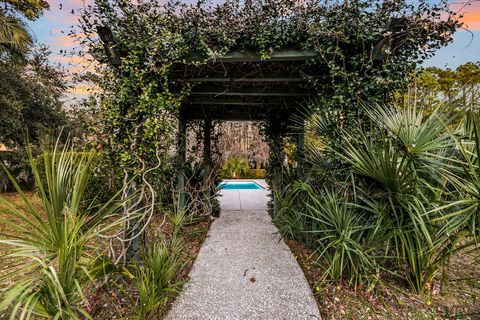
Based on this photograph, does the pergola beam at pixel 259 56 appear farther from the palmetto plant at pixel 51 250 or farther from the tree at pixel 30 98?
the tree at pixel 30 98

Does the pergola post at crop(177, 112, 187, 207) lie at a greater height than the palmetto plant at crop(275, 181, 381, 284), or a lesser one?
greater

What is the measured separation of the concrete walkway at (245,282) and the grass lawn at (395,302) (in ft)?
0.77

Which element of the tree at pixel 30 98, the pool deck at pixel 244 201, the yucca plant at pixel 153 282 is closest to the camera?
the yucca plant at pixel 153 282

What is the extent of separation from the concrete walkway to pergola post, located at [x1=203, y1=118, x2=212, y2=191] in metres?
1.49

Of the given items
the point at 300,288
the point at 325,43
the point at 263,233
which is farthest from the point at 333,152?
the point at 263,233

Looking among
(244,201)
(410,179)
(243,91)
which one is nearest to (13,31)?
(243,91)

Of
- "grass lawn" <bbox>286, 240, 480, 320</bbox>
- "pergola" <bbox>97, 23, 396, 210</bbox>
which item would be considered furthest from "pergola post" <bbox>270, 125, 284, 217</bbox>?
"grass lawn" <bbox>286, 240, 480, 320</bbox>

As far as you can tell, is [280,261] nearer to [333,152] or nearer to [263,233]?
[263,233]

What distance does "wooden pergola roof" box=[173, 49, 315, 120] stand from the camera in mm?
3191

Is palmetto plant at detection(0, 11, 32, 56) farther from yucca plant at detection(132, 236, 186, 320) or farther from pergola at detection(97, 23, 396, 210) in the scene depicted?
yucca plant at detection(132, 236, 186, 320)

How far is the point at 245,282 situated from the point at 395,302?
1.70m

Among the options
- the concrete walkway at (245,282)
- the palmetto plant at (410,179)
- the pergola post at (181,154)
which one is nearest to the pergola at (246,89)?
the pergola post at (181,154)

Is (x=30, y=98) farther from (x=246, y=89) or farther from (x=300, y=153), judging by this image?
(x=300, y=153)

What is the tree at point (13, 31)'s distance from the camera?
6.57m
